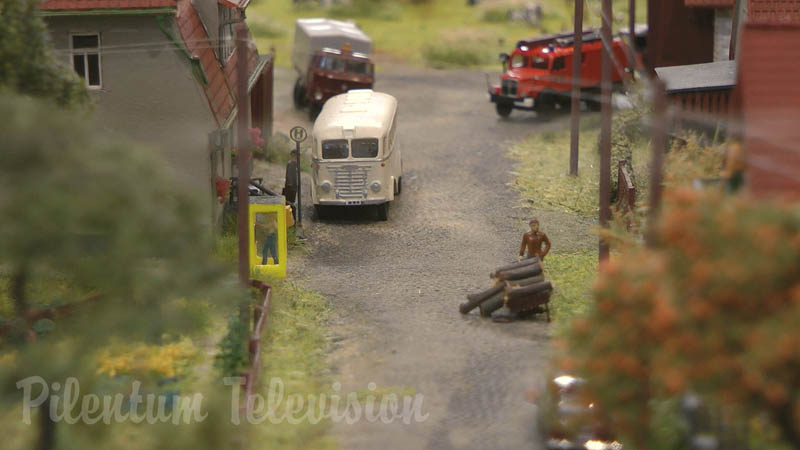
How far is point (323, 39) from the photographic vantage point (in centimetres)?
3838

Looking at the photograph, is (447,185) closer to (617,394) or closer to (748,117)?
(748,117)

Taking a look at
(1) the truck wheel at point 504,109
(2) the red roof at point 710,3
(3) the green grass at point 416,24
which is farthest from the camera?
(3) the green grass at point 416,24

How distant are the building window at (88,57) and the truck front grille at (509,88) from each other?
17.7 metres

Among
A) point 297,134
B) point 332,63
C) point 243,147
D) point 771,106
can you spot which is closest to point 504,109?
point 332,63

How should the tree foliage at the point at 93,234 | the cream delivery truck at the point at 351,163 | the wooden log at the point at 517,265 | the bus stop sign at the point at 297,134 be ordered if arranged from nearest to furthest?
1. the tree foliage at the point at 93,234
2. the wooden log at the point at 517,265
3. the bus stop sign at the point at 297,134
4. the cream delivery truck at the point at 351,163

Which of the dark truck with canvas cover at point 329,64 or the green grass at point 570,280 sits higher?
the dark truck with canvas cover at point 329,64

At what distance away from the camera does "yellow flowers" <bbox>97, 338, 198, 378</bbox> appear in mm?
17688

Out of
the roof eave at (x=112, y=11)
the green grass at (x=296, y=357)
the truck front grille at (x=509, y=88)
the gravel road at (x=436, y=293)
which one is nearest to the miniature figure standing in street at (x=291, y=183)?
the gravel road at (x=436, y=293)

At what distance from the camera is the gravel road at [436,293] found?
648 inches

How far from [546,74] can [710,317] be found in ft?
89.7

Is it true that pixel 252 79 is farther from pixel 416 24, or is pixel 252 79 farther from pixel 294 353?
pixel 416 24

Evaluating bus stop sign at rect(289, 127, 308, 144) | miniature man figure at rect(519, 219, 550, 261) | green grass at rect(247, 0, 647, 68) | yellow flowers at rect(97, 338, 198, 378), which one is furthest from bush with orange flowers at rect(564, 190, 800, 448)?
green grass at rect(247, 0, 647, 68)

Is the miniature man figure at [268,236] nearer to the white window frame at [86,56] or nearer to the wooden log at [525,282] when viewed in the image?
the white window frame at [86,56]

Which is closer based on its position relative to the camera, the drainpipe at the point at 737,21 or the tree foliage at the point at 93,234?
the tree foliage at the point at 93,234
